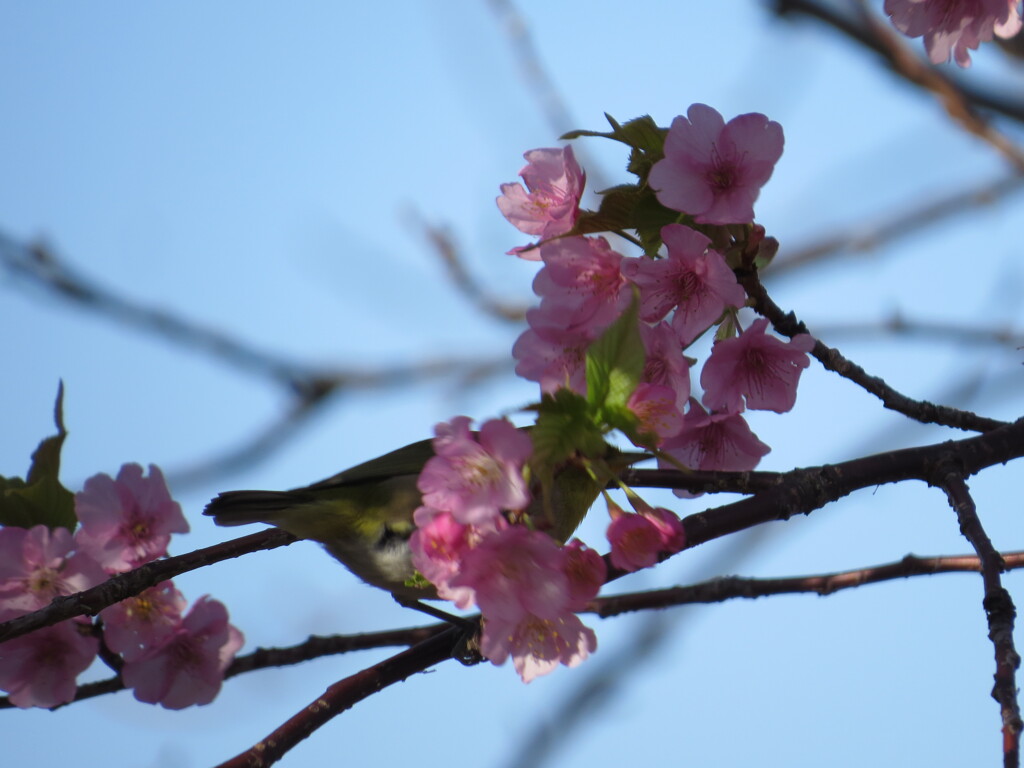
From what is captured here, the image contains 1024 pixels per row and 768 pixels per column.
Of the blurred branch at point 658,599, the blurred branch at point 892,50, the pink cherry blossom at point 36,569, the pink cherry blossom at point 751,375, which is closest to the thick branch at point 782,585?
the blurred branch at point 658,599

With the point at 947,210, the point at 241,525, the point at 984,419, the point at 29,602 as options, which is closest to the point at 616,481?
the point at 984,419

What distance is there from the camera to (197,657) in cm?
239

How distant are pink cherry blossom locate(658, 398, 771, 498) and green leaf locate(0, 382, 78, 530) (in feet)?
4.37

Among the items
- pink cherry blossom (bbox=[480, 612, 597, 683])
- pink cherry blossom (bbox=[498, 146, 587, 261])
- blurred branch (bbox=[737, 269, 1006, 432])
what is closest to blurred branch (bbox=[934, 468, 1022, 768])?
blurred branch (bbox=[737, 269, 1006, 432])

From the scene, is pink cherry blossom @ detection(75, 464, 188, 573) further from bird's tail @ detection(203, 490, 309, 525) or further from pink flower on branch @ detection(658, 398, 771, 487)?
pink flower on branch @ detection(658, 398, 771, 487)

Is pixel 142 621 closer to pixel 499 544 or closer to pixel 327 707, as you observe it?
pixel 327 707

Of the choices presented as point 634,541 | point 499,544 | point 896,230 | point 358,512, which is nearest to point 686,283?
point 634,541

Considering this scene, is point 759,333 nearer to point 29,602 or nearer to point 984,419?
point 984,419

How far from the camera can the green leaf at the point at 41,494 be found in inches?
86.7

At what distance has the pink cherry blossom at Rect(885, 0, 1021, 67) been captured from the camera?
198 centimetres

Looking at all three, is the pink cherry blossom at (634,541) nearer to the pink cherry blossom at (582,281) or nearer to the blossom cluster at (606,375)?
the blossom cluster at (606,375)

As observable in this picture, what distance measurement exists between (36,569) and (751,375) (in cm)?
154

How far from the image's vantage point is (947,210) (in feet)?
19.5

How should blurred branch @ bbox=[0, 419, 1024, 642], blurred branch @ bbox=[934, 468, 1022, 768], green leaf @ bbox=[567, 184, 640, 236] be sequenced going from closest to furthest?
blurred branch @ bbox=[934, 468, 1022, 768]
blurred branch @ bbox=[0, 419, 1024, 642]
green leaf @ bbox=[567, 184, 640, 236]
